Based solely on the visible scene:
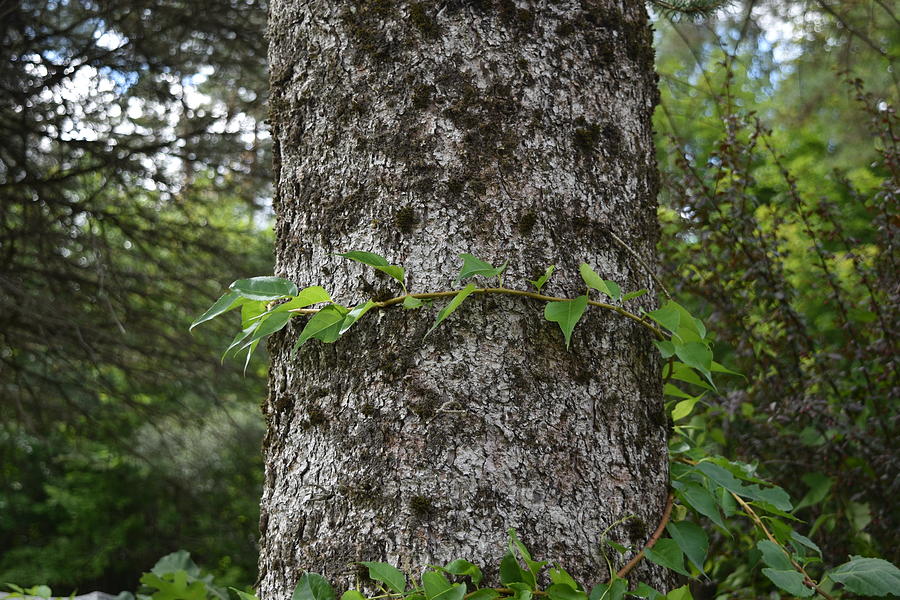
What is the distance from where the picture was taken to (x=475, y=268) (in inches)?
46.2

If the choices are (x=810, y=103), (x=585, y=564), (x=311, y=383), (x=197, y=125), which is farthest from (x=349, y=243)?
(x=810, y=103)

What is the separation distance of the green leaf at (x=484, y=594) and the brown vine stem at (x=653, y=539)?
0.22 meters

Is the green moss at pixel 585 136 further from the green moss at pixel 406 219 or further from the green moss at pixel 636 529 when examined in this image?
the green moss at pixel 636 529

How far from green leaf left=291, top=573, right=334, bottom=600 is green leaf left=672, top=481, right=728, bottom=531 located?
64cm

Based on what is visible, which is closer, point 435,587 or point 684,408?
point 435,587

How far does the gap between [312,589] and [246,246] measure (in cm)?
509

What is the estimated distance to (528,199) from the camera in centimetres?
133

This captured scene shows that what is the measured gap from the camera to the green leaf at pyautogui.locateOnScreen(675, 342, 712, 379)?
50.3 inches

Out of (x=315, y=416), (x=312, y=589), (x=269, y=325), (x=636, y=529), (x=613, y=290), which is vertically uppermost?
(x=613, y=290)

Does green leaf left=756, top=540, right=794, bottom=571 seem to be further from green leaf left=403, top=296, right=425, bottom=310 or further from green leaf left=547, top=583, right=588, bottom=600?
green leaf left=403, top=296, right=425, bottom=310

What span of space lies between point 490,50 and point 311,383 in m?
0.68

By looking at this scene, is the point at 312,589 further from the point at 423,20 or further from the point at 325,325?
the point at 423,20

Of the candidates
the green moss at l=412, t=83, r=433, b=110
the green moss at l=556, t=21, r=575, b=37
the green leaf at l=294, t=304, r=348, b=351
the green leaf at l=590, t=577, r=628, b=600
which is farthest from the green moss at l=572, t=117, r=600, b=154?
the green leaf at l=590, t=577, r=628, b=600

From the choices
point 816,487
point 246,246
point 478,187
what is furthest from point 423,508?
point 246,246
